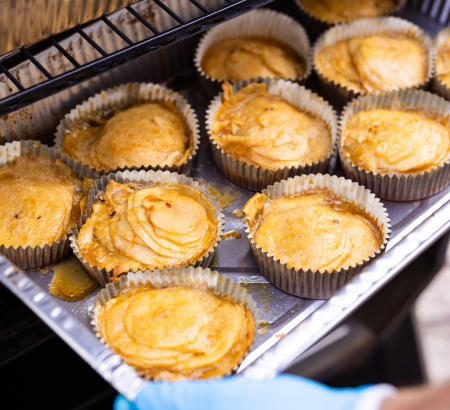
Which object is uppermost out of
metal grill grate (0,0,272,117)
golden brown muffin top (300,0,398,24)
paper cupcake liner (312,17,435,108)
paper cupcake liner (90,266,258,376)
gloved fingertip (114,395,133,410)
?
metal grill grate (0,0,272,117)

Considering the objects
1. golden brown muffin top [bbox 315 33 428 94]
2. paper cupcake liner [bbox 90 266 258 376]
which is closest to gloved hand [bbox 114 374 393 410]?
paper cupcake liner [bbox 90 266 258 376]

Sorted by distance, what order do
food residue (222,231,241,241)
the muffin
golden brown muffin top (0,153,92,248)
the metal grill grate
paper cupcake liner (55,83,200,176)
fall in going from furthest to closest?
the muffin, paper cupcake liner (55,83,200,176), food residue (222,231,241,241), golden brown muffin top (0,153,92,248), the metal grill grate

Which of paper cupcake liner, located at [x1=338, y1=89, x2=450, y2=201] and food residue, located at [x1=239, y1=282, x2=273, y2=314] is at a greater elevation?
paper cupcake liner, located at [x1=338, y1=89, x2=450, y2=201]

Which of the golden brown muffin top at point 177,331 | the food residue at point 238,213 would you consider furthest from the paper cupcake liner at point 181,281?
the food residue at point 238,213

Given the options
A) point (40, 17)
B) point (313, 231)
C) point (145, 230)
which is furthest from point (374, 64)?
point (40, 17)

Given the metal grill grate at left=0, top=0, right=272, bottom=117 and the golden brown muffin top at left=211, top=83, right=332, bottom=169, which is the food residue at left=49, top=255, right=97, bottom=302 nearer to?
the metal grill grate at left=0, top=0, right=272, bottom=117

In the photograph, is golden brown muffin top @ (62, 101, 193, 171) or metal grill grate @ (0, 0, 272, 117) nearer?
metal grill grate @ (0, 0, 272, 117)

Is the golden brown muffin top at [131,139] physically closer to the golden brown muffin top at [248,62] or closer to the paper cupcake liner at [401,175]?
the golden brown muffin top at [248,62]
